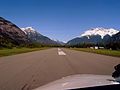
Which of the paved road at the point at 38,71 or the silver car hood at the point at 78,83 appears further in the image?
the paved road at the point at 38,71

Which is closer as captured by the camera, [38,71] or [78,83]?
[78,83]

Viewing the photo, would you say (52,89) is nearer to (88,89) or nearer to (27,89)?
(88,89)

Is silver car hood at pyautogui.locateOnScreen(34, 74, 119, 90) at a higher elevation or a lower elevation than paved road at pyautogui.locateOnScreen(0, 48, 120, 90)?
higher

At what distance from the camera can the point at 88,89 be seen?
10.5 ft

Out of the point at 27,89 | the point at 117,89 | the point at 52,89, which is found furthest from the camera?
the point at 27,89

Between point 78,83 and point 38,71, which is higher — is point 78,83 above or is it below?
above

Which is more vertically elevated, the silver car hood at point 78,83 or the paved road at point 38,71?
the silver car hood at point 78,83

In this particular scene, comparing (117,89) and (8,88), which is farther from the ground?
(117,89)

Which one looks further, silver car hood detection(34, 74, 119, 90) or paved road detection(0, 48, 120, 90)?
paved road detection(0, 48, 120, 90)

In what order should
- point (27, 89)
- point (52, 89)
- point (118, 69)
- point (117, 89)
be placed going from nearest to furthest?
1. point (117, 89)
2. point (52, 89)
3. point (118, 69)
4. point (27, 89)

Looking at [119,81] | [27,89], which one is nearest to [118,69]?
[119,81]

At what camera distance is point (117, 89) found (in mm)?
3141

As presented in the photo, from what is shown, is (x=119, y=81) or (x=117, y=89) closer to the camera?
(x=117, y=89)

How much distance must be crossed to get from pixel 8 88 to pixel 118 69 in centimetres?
873
